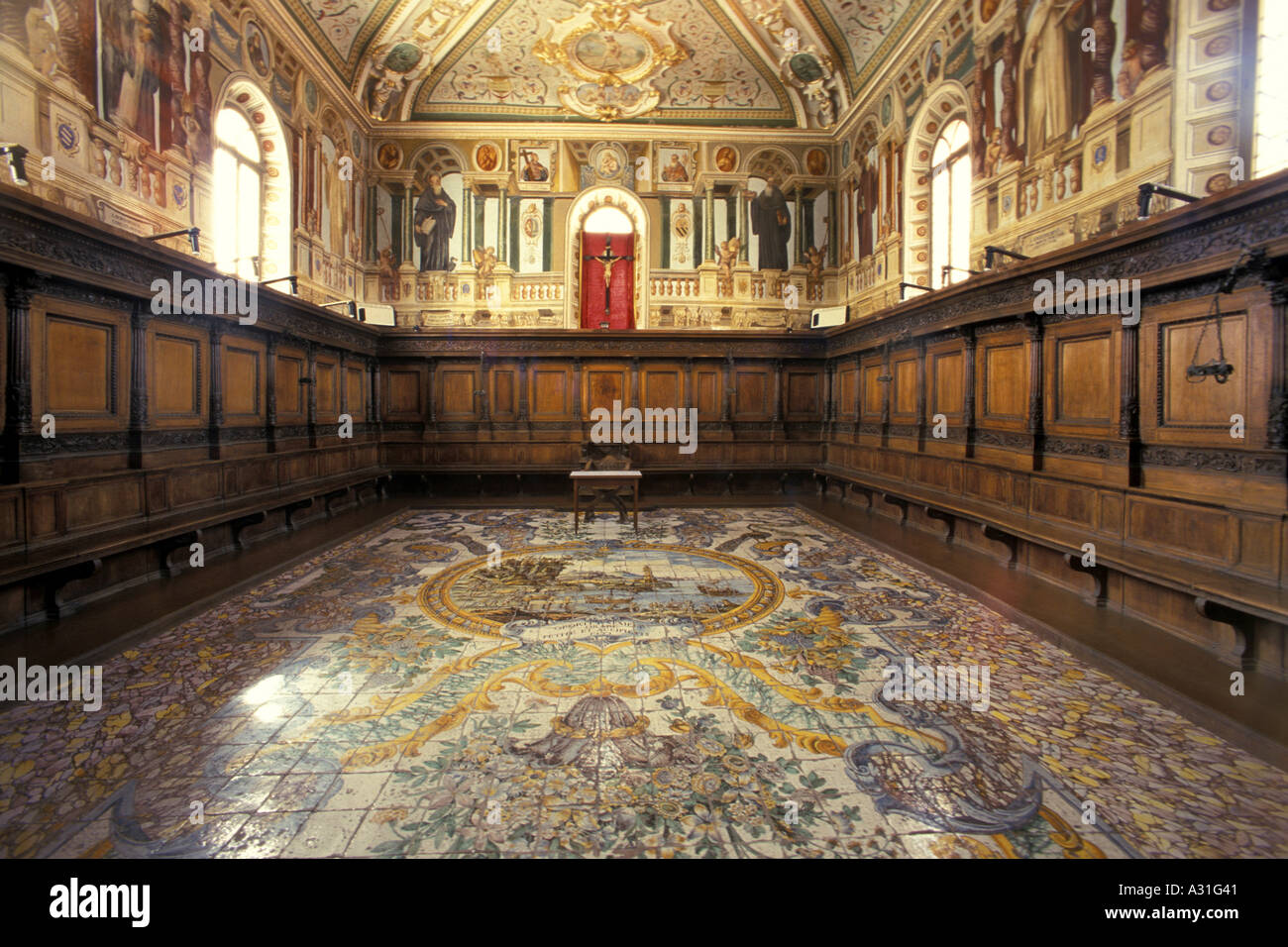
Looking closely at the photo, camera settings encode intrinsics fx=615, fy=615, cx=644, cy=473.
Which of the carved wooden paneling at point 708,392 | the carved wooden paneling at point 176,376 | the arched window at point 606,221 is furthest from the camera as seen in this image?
the arched window at point 606,221

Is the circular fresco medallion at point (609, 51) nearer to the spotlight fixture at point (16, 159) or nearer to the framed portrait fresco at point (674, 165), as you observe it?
the framed portrait fresco at point (674, 165)

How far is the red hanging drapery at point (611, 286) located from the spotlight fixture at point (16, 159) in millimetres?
10658

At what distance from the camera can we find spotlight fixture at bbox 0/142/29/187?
18.6 ft

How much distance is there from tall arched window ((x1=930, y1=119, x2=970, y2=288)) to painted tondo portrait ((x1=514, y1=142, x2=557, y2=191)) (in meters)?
8.64

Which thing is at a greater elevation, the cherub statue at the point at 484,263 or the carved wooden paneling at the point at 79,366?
the cherub statue at the point at 484,263

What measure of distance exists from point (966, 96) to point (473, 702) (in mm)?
11340

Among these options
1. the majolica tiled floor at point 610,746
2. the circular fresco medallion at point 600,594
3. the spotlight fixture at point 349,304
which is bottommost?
the majolica tiled floor at point 610,746

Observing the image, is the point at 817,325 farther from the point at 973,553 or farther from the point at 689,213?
the point at 973,553

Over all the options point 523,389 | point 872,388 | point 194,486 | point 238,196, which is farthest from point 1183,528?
point 238,196

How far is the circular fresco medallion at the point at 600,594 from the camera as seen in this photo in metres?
5.33

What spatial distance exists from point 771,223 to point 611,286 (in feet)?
13.9

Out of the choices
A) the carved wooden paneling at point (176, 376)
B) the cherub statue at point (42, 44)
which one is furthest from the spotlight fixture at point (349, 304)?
the cherub statue at point (42, 44)

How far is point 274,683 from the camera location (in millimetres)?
4191

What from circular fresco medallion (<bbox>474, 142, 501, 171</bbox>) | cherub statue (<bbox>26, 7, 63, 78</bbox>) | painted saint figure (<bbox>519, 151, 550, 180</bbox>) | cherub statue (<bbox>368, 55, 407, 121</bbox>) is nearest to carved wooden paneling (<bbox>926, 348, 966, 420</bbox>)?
painted saint figure (<bbox>519, 151, 550, 180</bbox>)
